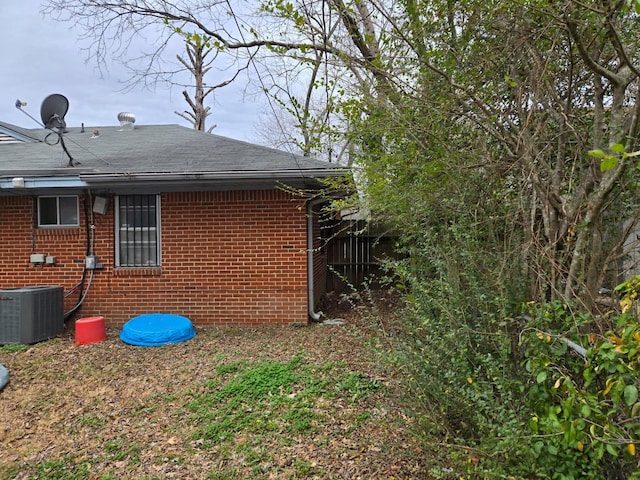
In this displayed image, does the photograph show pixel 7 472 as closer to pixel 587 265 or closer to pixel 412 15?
pixel 587 265

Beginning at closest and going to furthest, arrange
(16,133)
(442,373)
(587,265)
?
(587,265), (442,373), (16,133)

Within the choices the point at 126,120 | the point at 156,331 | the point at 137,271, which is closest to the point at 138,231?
the point at 137,271

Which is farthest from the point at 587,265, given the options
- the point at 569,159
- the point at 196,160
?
the point at 196,160

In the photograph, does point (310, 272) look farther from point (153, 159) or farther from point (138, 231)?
point (153, 159)

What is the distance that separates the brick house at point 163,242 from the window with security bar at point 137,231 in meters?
0.02

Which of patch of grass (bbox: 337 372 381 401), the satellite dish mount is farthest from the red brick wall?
patch of grass (bbox: 337 372 381 401)

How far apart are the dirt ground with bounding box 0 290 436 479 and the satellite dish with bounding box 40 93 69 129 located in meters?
3.80

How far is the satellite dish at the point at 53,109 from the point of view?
23.4 ft

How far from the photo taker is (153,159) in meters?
7.13

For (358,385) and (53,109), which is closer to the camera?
(358,385)

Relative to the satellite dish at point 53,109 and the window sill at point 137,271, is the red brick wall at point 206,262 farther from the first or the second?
Answer: the satellite dish at point 53,109

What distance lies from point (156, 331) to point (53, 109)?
177 inches

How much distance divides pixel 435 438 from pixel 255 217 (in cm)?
481

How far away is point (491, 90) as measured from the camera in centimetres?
355
